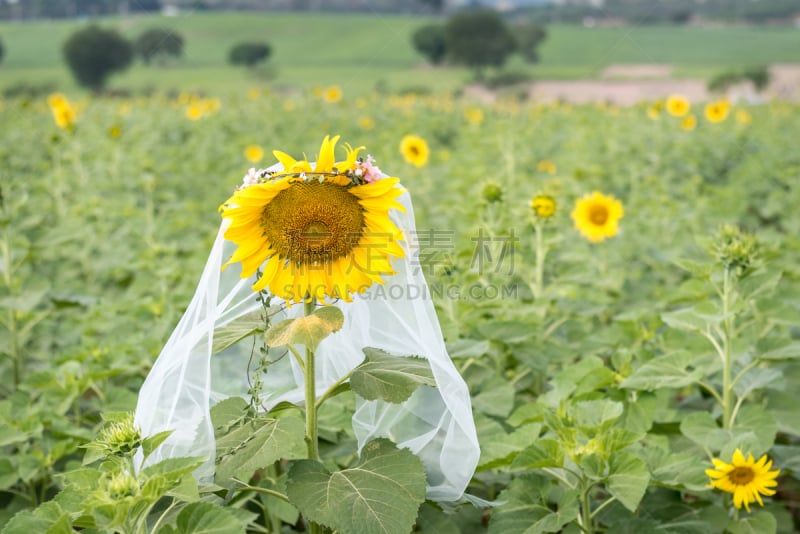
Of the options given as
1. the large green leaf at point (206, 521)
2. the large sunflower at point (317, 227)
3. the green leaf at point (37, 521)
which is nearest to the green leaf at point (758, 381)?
the large sunflower at point (317, 227)

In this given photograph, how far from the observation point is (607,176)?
7.35 metres

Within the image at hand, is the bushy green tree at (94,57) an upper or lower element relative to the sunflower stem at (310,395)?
upper

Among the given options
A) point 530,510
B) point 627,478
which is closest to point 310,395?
point 530,510

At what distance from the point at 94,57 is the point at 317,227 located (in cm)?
2188

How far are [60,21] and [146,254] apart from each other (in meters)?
26.0

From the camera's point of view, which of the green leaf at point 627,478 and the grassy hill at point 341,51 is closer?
the green leaf at point 627,478

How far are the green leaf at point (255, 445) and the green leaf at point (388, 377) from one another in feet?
A: 0.45

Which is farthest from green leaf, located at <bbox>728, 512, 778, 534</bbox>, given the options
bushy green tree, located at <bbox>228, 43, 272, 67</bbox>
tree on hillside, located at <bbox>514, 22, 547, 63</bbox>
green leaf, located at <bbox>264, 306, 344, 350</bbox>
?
tree on hillside, located at <bbox>514, 22, 547, 63</bbox>

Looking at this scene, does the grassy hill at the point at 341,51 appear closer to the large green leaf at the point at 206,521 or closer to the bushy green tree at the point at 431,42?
the bushy green tree at the point at 431,42

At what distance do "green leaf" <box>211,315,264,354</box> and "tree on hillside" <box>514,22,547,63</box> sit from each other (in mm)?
24525

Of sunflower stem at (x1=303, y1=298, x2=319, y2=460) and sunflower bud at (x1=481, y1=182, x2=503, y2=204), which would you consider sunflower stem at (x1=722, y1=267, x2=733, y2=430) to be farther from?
sunflower stem at (x1=303, y1=298, x2=319, y2=460)

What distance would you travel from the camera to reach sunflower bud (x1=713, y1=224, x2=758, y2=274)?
2.08 m

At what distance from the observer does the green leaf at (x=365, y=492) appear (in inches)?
54.4

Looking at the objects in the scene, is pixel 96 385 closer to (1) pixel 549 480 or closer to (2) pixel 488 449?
(2) pixel 488 449
